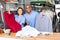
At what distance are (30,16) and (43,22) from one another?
0.15 metres

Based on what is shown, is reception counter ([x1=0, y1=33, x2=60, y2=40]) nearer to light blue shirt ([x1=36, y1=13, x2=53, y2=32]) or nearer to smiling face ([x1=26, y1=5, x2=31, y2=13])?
light blue shirt ([x1=36, y1=13, x2=53, y2=32])

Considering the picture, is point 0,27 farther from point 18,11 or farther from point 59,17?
point 59,17

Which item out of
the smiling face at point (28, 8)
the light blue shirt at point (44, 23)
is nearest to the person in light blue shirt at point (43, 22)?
the light blue shirt at point (44, 23)

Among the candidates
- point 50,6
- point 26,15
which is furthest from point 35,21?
point 50,6

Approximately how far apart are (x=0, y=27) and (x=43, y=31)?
464mm

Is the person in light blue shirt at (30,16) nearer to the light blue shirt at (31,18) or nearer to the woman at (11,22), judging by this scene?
the light blue shirt at (31,18)

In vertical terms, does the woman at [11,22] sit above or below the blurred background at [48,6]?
below

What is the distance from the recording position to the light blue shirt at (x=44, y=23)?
1655mm

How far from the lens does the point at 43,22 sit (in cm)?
167

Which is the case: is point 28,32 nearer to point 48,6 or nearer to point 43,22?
point 43,22

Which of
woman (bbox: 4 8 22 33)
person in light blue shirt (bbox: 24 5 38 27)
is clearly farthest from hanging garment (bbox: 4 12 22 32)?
person in light blue shirt (bbox: 24 5 38 27)

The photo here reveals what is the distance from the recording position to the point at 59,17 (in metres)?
1.64

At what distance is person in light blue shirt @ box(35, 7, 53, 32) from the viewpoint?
1656 millimetres

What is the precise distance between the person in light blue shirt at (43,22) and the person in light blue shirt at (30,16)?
4 centimetres
